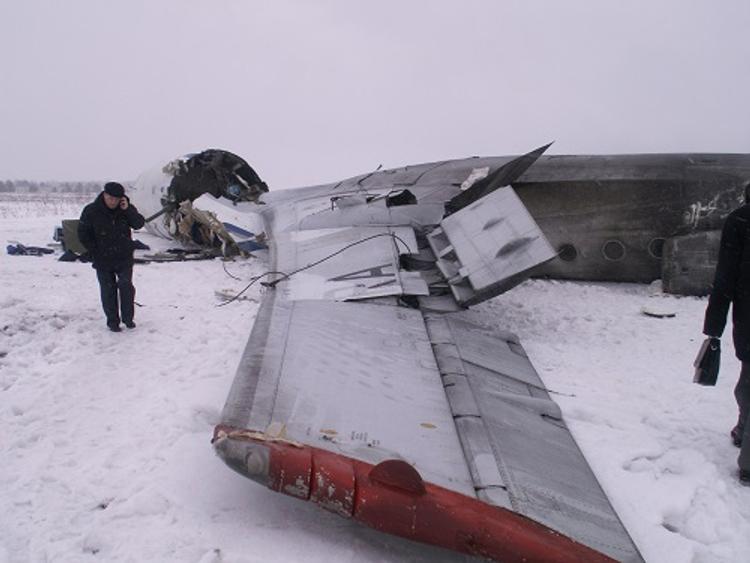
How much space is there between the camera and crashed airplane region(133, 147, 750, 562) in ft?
7.97

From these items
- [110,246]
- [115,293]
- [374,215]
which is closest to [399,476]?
[115,293]

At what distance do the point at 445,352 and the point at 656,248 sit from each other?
5.94m

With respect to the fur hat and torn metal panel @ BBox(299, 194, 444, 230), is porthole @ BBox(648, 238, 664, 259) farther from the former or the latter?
the fur hat

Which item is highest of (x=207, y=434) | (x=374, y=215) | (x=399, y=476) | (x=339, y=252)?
(x=374, y=215)

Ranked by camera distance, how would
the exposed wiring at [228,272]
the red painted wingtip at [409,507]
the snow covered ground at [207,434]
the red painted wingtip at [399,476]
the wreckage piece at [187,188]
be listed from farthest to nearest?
the wreckage piece at [187,188] < the exposed wiring at [228,272] < the snow covered ground at [207,434] < the red painted wingtip at [399,476] < the red painted wingtip at [409,507]

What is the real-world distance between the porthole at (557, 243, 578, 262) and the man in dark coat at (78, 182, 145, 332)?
21.3ft

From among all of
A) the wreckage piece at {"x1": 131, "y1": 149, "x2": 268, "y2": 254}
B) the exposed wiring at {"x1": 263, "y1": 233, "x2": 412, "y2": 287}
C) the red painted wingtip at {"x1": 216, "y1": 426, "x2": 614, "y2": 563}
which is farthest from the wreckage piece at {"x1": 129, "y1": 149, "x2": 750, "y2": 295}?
the red painted wingtip at {"x1": 216, "y1": 426, "x2": 614, "y2": 563}

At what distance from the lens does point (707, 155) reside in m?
9.12

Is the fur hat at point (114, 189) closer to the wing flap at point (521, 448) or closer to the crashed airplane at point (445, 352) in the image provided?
the crashed airplane at point (445, 352)

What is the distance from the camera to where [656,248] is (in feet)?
28.6

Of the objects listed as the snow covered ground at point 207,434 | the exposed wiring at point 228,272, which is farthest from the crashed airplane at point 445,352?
the exposed wiring at point 228,272

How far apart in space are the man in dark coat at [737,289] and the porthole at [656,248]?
5.05 meters

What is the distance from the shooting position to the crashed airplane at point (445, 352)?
243cm

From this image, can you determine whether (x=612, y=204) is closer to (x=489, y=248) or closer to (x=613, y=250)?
(x=613, y=250)
